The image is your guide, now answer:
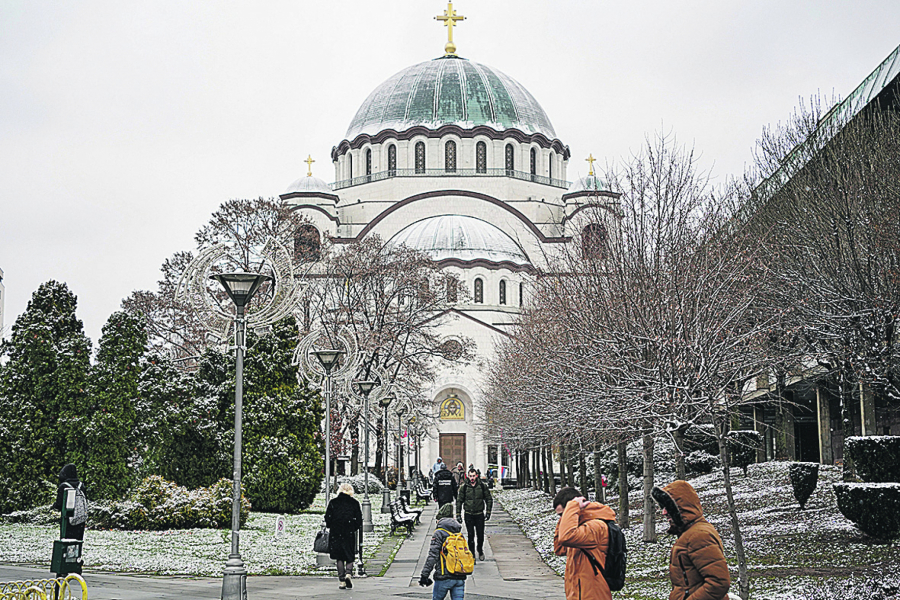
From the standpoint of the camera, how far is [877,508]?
14.0 m

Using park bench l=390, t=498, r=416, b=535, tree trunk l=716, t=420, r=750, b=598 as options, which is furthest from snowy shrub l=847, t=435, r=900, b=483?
park bench l=390, t=498, r=416, b=535

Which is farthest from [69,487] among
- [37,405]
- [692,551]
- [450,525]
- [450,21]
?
[450,21]

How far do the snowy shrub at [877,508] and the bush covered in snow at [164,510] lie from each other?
11.7 metres

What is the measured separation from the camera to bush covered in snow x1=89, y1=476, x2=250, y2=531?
68.0 ft

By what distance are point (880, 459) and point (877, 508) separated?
1236 mm

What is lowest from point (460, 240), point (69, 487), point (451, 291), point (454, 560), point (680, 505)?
point (454, 560)

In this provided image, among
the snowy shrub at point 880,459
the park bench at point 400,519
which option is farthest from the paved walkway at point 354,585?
the snowy shrub at point 880,459

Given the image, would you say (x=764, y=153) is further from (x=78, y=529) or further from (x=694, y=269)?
(x=78, y=529)

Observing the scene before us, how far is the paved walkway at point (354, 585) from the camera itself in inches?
485

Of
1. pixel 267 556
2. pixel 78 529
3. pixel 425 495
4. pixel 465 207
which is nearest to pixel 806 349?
pixel 267 556

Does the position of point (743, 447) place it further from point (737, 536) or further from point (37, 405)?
point (37, 405)

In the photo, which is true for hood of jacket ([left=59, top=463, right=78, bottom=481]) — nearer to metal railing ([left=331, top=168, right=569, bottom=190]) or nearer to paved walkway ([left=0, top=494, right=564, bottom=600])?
paved walkway ([left=0, top=494, right=564, bottom=600])

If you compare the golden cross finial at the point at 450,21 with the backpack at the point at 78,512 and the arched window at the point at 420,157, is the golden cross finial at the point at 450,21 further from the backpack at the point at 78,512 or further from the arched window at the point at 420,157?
the backpack at the point at 78,512

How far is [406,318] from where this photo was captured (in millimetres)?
38969
